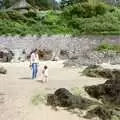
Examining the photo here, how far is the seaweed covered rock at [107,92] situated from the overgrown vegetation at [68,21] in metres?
17.2

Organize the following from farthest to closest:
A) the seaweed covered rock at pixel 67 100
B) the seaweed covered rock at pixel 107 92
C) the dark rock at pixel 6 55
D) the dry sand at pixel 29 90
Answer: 1. the dark rock at pixel 6 55
2. the seaweed covered rock at pixel 107 92
3. the seaweed covered rock at pixel 67 100
4. the dry sand at pixel 29 90

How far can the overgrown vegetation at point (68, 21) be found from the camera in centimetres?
3269

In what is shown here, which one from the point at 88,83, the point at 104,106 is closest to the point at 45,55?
the point at 88,83

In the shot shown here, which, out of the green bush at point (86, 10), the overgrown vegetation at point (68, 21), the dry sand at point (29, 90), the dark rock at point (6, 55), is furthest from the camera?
the green bush at point (86, 10)

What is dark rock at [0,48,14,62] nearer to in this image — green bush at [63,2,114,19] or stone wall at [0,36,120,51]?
stone wall at [0,36,120,51]

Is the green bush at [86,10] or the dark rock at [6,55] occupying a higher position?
the green bush at [86,10]

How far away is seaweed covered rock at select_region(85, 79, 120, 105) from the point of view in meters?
14.0

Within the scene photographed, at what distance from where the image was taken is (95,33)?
→ 3241 centimetres

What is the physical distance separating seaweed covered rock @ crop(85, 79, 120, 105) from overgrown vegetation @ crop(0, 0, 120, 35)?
17.2m

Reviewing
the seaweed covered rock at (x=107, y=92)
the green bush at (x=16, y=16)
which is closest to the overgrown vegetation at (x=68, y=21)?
the green bush at (x=16, y=16)

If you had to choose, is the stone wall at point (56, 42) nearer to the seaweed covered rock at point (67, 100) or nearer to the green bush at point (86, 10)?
the green bush at point (86, 10)

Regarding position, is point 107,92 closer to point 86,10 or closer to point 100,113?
point 100,113

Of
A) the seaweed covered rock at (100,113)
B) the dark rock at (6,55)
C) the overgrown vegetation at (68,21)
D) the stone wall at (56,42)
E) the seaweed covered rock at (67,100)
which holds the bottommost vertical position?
the seaweed covered rock at (100,113)

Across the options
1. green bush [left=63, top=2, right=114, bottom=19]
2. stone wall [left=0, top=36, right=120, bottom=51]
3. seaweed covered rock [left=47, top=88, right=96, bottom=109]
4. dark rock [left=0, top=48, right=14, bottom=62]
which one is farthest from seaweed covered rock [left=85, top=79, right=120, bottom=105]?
green bush [left=63, top=2, right=114, bottom=19]
